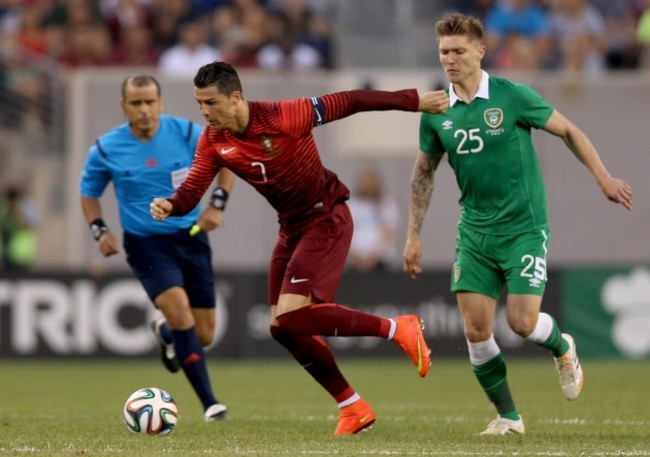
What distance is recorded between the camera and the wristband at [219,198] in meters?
11.0

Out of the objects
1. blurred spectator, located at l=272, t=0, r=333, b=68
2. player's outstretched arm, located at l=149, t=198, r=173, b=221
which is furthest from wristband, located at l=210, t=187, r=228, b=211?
blurred spectator, located at l=272, t=0, r=333, b=68

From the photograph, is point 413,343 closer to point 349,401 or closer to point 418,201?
point 349,401

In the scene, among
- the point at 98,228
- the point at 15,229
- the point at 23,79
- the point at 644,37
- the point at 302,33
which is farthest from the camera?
the point at 302,33

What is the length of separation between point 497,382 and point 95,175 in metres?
3.77

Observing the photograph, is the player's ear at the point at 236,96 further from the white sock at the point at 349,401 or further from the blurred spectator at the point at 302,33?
the blurred spectator at the point at 302,33

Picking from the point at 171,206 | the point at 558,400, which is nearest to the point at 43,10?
the point at 558,400

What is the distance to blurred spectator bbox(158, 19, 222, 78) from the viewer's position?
20594 mm

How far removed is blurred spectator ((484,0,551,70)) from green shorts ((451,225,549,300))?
11693mm

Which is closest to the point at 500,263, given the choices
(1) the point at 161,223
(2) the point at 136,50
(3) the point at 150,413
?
(3) the point at 150,413

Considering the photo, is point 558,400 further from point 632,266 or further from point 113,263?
point 113,263

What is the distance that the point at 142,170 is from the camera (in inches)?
444

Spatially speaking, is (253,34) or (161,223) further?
(253,34)

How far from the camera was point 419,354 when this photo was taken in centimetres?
929

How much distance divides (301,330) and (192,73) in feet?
38.2
